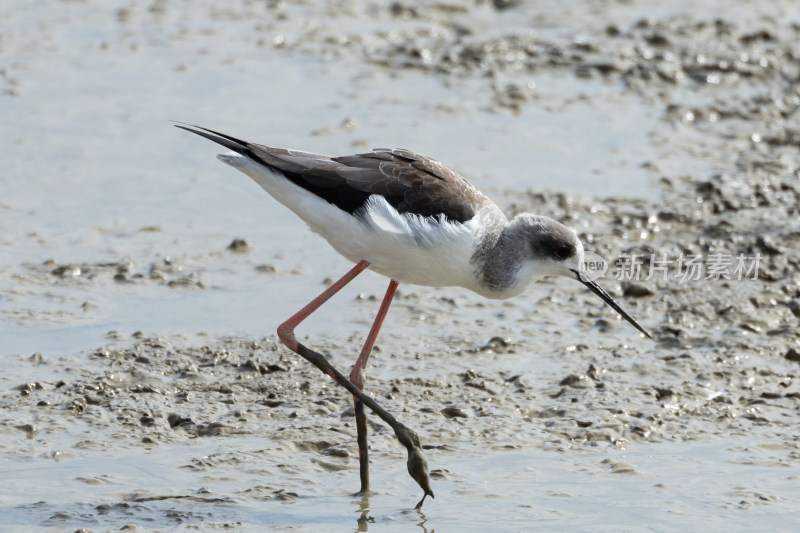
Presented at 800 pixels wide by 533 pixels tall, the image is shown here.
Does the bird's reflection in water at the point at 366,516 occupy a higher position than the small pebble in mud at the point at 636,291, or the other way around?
the small pebble in mud at the point at 636,291

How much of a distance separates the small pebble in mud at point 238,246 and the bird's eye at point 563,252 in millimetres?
2358

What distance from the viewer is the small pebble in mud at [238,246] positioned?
6930 mm

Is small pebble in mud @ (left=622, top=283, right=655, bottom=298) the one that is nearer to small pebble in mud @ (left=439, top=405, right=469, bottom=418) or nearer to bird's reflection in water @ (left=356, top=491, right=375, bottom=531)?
small pebble in mud @ (left=439, top=405, right=469, bottom=418)

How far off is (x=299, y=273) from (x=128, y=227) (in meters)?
1.08

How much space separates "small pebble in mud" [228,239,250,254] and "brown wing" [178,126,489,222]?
1862mm

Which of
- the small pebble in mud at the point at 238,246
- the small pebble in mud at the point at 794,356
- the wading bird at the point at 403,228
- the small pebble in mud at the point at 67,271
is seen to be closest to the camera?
the wading bird at the point at 403,228

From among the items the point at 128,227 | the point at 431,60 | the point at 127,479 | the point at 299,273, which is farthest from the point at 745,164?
the point at 127,479

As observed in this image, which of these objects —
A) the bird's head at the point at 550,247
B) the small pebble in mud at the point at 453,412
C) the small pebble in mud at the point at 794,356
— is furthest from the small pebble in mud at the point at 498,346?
the small pebble in mud at the point at 794,356

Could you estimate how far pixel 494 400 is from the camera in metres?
5.74

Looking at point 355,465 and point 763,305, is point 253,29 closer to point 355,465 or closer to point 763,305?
point 763,305

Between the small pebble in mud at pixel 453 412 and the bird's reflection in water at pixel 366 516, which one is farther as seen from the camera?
the small pebble in mud at pixel 453 412

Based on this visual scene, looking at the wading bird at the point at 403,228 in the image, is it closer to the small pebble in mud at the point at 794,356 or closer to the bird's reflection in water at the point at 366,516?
the bird's reflection in water at the point at 366,516

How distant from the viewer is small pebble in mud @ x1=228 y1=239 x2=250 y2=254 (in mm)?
6930

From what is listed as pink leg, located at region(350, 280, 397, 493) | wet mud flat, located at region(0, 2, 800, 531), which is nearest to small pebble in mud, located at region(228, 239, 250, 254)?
wet mud flat, located at region(0, 2, 800, 531)
